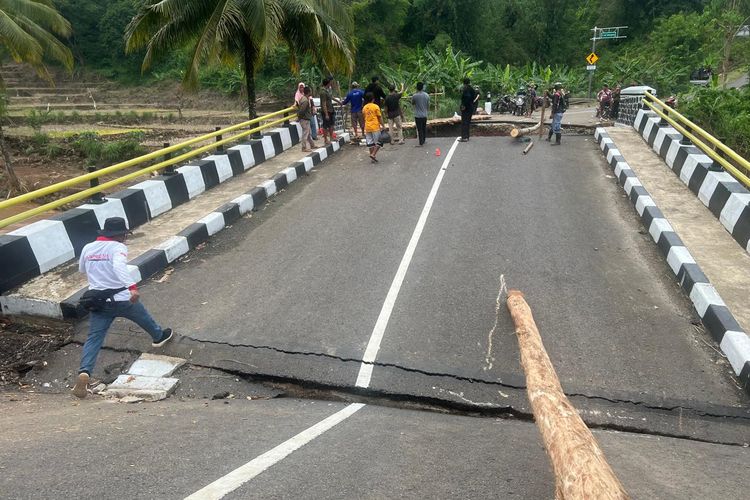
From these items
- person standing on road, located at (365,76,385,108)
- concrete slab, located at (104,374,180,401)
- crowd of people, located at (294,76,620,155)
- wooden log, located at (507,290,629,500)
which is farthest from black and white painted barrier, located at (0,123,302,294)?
wooden log, located at (507,290,629,500)

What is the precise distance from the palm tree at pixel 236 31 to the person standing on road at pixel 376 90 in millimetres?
1340

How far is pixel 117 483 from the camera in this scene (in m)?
3.07

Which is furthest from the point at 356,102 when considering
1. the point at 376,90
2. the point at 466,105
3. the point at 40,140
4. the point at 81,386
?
the point at 40,140

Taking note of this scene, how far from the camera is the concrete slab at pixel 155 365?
482 centimetres

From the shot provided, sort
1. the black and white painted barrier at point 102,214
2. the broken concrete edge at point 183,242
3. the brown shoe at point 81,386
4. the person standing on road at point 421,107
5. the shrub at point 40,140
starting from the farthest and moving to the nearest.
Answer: the shrub at point 40,140
the person standing on road at point 421,107
the black and white painted barrier at point 102,214
the broken concrete edge at point 183,242
the brown shoe at point 81,386

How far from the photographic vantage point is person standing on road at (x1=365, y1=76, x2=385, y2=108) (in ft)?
43.5

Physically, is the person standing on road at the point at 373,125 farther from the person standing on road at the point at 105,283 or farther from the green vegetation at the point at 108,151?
the green vegetation at the point at 108,151

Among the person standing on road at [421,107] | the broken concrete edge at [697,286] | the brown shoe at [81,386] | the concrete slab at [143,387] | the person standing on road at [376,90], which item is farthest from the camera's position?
the person standing on road at [421,107]

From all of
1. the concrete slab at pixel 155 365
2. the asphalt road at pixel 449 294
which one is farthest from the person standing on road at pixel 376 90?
the concrete slab at pixel 155 365

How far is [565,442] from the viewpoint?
3066 millimetres

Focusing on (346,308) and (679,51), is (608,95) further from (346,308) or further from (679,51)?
(679,51)

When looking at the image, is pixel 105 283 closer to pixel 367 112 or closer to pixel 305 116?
pixel 305 116

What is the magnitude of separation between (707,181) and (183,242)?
8.08 meters

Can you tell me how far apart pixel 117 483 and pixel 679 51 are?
182ft
